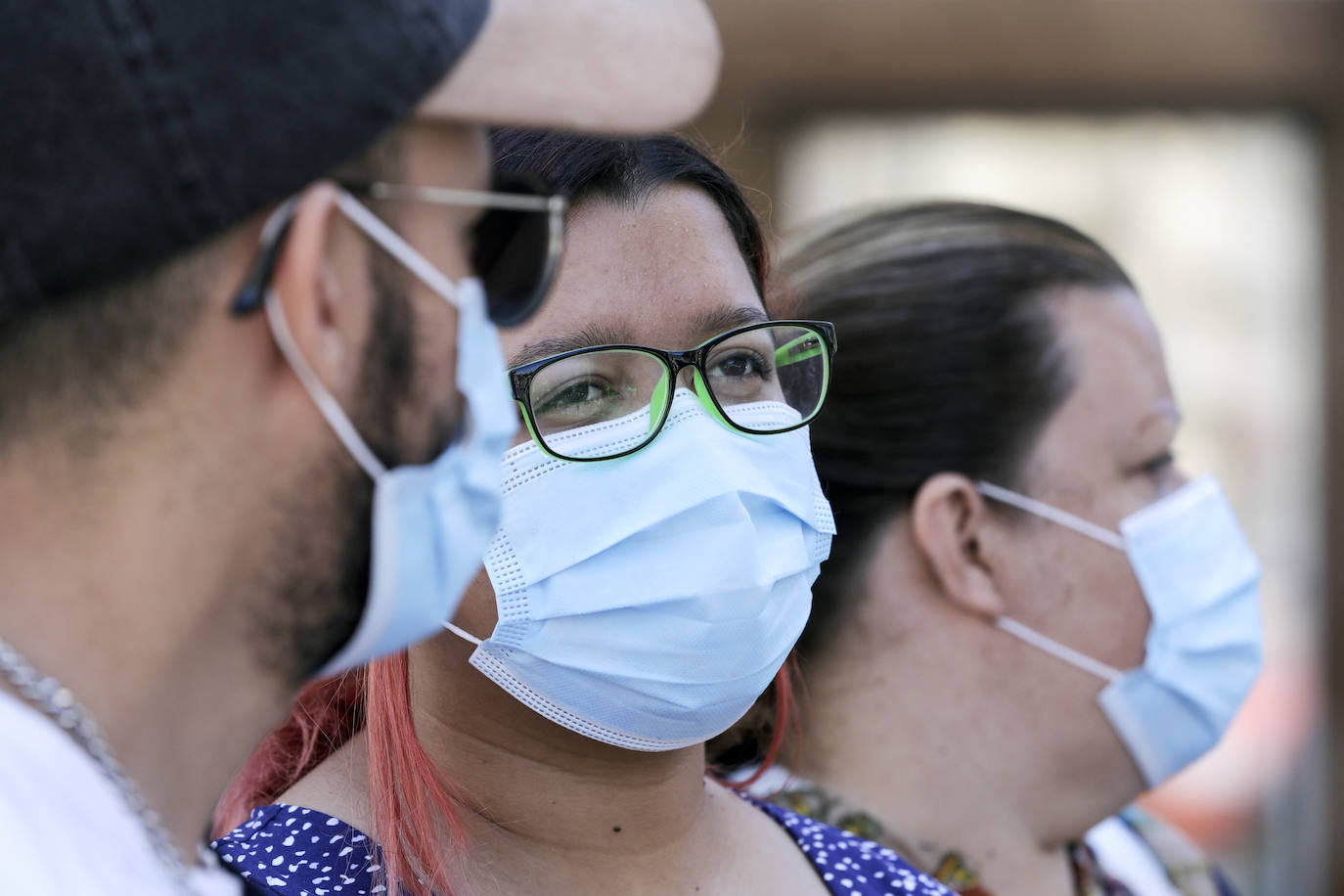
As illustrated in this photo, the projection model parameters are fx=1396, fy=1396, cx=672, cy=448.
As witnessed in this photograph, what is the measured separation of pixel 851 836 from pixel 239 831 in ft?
3.05

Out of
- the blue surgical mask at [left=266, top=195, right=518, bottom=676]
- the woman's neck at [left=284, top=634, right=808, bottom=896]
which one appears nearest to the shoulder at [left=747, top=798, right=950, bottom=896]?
the woman's neck at [left=284, top=634, right=808, bottom=896]

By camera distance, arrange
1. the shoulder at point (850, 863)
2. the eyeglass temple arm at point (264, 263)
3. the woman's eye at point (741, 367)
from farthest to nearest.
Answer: the shoulder at point (850, 863) → the woman's eye at point (741, 367) → the eyeglass temple arm at point (264, 263)

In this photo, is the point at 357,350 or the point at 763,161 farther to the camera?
the point at 763,161

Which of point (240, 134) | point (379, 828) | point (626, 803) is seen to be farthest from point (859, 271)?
point (240, 134)

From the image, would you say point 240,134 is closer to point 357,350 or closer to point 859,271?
point 357,350

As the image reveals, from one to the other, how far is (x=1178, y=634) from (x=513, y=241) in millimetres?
1847

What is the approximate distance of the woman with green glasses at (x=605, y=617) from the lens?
66.7 inches

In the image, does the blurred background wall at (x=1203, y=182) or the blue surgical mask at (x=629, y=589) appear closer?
the blue surgical mask at (x=629, y=589)

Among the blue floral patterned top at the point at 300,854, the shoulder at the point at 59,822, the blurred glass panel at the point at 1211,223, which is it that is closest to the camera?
the shoulder at the point at 59,822

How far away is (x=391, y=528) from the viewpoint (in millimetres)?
1150

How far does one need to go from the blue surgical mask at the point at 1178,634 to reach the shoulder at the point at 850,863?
0.60 meters

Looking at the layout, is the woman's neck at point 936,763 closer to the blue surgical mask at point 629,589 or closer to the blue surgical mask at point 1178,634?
the blue surgical mask at point 1178,634

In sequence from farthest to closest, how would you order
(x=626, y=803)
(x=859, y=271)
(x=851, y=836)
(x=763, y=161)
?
(x=763, y=161), (x=859, y=271), (x=851, y=836), (x=626, y=803)

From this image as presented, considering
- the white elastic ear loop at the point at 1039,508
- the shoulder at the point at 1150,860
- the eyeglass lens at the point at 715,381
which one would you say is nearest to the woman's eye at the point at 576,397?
the eyeglass lens at the point at 715,381
